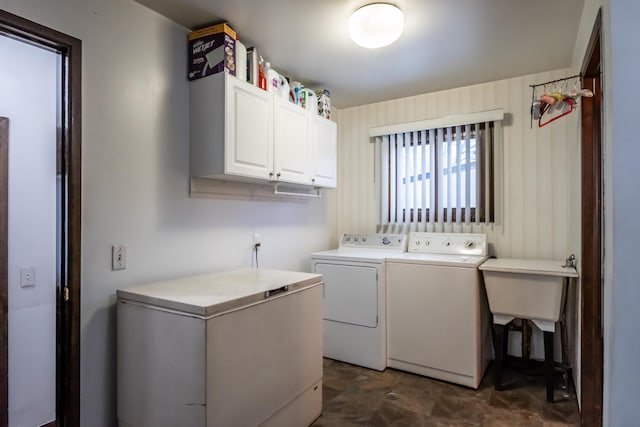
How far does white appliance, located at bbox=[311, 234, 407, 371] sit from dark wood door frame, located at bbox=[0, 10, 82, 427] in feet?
5.79

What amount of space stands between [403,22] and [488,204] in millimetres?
1654

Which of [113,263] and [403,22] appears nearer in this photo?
[113,263]

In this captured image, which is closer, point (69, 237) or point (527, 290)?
point (69, 237)

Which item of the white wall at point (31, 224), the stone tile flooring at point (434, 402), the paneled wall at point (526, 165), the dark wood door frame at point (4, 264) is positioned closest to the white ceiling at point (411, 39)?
the paneled wall at point (526, 165)

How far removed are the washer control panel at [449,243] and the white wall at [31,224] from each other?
2.61 m

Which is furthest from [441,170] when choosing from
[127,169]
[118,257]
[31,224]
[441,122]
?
[31,224]

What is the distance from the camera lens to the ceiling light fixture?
1.89 m

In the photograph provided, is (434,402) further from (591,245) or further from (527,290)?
(591,245)

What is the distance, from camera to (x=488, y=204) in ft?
9.82

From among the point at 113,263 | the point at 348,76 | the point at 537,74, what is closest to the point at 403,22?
the point at 348,76

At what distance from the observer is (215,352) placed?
146 centimetres

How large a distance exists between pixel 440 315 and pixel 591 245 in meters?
1.04

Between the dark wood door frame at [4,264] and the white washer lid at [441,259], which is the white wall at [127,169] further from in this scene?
the white washer lid at [441,259]

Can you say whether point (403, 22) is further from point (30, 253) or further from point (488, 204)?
point (30, 253)
